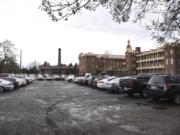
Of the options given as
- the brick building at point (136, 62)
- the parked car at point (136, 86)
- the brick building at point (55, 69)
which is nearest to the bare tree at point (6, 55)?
the brick building at point (136, 62)

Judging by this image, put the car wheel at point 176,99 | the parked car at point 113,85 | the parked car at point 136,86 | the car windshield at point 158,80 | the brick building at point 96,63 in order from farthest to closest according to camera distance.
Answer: the brick building at point 96,63 → the parked car at point 113,85 → the parked car at point 136,86 → the car windshield at point 158,80 → the car wheel at point 176,99

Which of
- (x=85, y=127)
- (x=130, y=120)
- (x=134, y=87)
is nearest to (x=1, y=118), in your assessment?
(x=85, y=127)

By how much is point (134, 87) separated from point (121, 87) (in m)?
1.55

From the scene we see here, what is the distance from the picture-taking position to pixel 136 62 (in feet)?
401

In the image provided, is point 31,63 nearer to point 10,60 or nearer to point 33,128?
point 10,60

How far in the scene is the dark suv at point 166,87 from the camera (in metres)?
18.0

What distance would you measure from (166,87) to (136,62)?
10505 centimetres

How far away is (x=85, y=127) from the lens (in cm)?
996

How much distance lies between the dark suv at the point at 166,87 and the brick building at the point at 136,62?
5084 cm

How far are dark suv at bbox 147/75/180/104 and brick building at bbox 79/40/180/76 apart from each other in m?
50.8

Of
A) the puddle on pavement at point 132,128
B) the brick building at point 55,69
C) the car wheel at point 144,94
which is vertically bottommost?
the puddle on pavement at point 132,128

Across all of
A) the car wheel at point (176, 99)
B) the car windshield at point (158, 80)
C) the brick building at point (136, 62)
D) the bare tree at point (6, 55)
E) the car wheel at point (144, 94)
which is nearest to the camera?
the car wheel at point (176, 99)

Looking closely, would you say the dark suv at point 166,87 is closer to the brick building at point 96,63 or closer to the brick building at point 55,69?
the brick building at point 96,63

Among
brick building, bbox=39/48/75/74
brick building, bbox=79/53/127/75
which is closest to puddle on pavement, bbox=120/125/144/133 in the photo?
brick building, bbox=79/53/127/75
